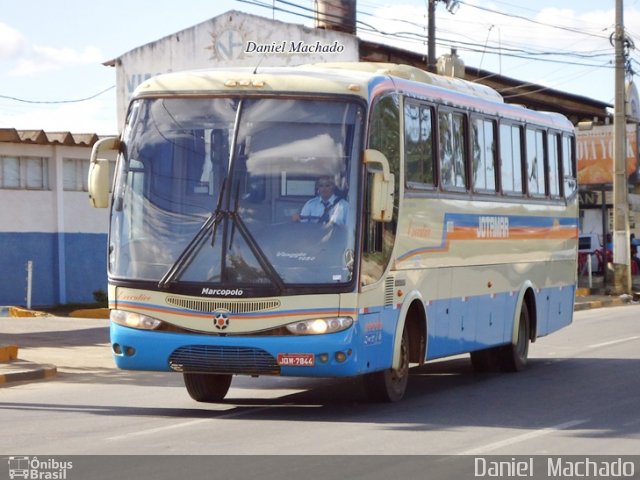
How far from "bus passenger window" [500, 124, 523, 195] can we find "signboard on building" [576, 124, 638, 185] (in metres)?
31.6

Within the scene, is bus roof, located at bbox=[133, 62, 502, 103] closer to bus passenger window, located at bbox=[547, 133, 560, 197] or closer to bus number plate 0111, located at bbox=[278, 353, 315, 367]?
bus number plate 0111, located at bbox=[278, 353, 315, 367]

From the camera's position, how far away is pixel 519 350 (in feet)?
61.5

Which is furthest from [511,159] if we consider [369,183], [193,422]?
[193,422]

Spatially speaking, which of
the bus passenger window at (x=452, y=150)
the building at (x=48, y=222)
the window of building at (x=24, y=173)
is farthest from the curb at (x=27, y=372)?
the window of building at (x=24, y=173)

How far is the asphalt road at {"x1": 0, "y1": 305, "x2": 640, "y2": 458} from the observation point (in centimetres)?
1126

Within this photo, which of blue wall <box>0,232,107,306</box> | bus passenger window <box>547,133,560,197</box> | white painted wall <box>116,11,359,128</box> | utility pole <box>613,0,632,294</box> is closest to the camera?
bus passenger window <box>547,133,560,197</box>

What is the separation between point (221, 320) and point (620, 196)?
2876 centimetres

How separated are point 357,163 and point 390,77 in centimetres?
152

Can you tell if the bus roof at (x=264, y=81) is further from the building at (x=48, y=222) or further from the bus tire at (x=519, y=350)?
the building at (x=48, y=222)

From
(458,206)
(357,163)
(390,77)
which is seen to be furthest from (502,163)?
(357,163)

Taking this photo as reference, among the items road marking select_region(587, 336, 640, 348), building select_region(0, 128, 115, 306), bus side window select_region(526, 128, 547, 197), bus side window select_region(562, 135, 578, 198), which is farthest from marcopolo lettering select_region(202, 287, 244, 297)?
building select_region(0, 128, 115, 306)

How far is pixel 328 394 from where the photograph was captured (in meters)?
15.6
